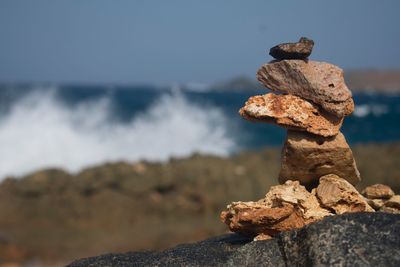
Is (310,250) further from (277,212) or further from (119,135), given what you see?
(119,135)

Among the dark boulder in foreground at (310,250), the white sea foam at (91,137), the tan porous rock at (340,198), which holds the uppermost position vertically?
the white sea foam at (91,137)

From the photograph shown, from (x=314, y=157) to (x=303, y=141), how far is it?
8.2 inches

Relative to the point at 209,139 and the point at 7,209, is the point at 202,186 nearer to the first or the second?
the point at 7,209

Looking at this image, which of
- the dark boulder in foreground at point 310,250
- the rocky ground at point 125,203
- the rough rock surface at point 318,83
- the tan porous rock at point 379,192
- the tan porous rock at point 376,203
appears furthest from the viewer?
the rocky ground at point 125,203

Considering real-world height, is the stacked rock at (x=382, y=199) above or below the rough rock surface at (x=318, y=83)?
below

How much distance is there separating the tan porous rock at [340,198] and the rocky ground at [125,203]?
9.45 meters

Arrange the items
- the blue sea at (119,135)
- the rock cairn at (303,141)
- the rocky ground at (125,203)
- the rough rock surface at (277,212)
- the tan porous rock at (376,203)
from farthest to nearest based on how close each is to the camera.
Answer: the blue sea at (119,135) → the rocky ground at (125,203) → the tan porous rock at (376,203) → the rock cairn at (303,141) → the rough rock surface at (277,212)

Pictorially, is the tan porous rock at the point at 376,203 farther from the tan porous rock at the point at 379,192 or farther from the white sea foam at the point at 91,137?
the white sea foam at the point at 91,137

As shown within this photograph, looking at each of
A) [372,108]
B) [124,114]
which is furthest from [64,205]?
[372,108]

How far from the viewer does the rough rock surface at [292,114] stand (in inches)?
223

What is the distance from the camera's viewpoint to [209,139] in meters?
36.4

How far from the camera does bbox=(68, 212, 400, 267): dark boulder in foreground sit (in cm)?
433

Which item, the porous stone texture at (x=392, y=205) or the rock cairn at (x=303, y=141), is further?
the porous stone texture at (x=392, y=205)

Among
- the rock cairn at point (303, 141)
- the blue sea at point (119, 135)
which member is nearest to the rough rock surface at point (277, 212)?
the rock cairn at point (303, 141)
